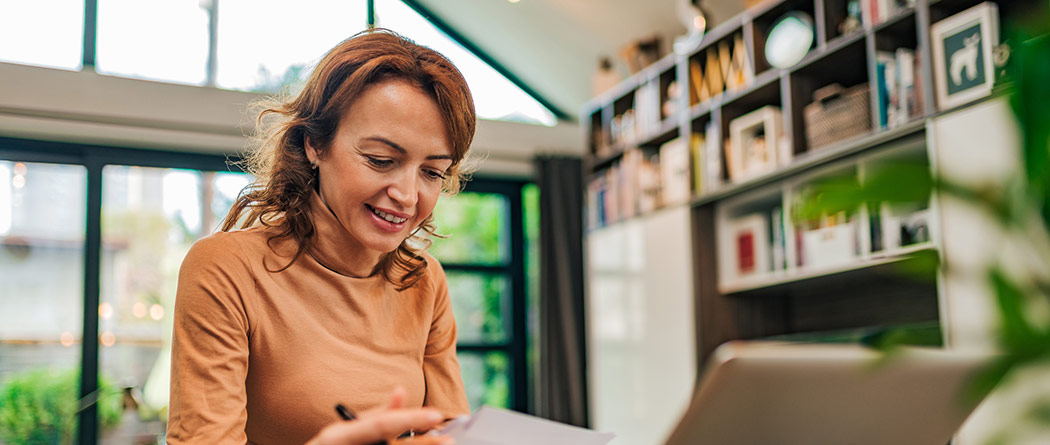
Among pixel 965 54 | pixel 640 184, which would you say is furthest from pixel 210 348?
pixel 640 184

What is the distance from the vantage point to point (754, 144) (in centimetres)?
352

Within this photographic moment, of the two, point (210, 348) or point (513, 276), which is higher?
point (513, 276)

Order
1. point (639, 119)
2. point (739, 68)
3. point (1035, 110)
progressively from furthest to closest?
point (639, 119) → point (739, 68) → point (1035, 110)

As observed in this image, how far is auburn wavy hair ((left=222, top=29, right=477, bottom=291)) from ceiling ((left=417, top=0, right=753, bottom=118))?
3.31m

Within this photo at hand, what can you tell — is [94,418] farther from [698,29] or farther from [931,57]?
[931,57]

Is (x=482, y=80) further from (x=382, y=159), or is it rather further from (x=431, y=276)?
(x=382, y=159)

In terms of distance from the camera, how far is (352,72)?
3.88 feet

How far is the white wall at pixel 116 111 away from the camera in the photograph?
392cm

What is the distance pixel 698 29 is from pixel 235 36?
2.44 meters

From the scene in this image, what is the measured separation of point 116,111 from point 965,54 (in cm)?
353

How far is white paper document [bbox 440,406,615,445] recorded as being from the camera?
92 centimetres

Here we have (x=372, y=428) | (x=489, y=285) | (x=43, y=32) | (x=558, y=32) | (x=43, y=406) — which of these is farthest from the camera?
(x=489, y=285)

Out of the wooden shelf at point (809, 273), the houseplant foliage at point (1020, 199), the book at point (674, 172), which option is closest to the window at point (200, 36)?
the book at point (674, 172)

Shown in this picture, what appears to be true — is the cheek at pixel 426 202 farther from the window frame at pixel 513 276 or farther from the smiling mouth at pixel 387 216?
the window frame at pixel 513 276
